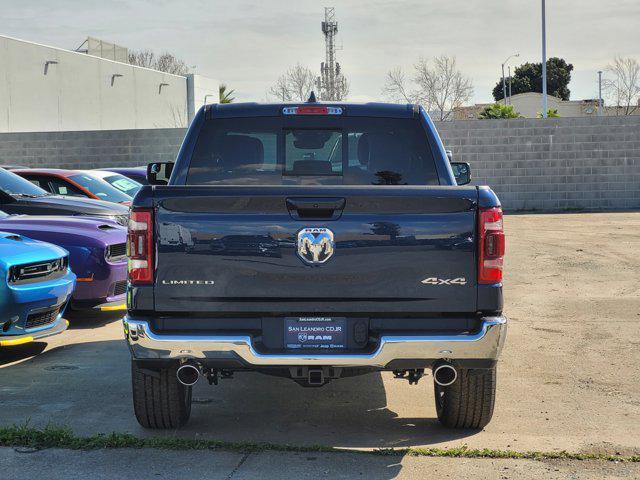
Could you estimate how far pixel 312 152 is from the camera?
637 centimetres

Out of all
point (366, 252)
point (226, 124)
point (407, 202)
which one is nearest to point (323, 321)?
point (366, 252)

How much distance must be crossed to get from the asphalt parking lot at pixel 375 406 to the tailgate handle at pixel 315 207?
1383 mm

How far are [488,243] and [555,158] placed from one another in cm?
2105

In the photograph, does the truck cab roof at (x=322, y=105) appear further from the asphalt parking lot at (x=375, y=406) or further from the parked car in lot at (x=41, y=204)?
the parked car in lot at (x=41, y=204)

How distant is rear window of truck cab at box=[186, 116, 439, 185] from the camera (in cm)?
624

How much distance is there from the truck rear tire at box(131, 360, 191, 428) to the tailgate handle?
4.19ft

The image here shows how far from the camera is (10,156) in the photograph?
27609 mm

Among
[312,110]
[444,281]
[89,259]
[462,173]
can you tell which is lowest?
[89,259]

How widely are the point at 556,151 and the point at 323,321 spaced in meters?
21.3

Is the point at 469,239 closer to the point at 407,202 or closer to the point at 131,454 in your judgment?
the point at 407,202

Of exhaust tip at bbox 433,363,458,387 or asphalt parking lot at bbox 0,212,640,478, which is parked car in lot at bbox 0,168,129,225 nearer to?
asphalt parking lot at bbox 0,212,640,478

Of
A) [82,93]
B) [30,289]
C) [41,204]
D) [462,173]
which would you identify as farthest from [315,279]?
[82,93]

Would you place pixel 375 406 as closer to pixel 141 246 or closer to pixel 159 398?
pixel 159 398

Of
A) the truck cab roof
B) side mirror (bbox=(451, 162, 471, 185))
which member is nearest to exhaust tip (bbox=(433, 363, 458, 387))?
the truck cab roof
